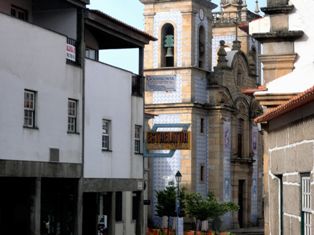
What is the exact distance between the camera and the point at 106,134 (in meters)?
32.2

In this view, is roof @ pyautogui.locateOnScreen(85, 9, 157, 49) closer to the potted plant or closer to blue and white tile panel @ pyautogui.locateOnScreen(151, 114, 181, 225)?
the potted plant

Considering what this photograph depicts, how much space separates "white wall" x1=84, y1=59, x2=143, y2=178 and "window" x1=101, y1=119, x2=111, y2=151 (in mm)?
200

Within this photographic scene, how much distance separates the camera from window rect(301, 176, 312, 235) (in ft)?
40.6

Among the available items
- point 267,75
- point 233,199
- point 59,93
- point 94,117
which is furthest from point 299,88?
point 233,199

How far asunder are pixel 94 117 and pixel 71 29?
326 centimetres

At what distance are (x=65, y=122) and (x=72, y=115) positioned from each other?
0.99 metres

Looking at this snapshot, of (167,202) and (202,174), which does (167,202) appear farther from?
(202,174)

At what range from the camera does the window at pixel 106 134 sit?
3200 cm

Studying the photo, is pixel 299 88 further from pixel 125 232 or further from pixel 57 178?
pixel 125 232

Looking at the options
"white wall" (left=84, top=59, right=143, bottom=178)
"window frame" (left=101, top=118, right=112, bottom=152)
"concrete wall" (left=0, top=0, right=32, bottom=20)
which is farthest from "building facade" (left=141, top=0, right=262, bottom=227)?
"concrete wall" (left=0, top=0, right=32, bottom=20)

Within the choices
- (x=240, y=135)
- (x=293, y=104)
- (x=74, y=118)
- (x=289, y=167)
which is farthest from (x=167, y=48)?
(x=293, y=104)

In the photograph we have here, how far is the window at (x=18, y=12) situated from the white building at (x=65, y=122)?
0.03m

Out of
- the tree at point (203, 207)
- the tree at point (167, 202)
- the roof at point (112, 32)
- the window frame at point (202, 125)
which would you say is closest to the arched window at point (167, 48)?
the window frame at point (202, 125)

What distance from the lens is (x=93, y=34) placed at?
34.3m
